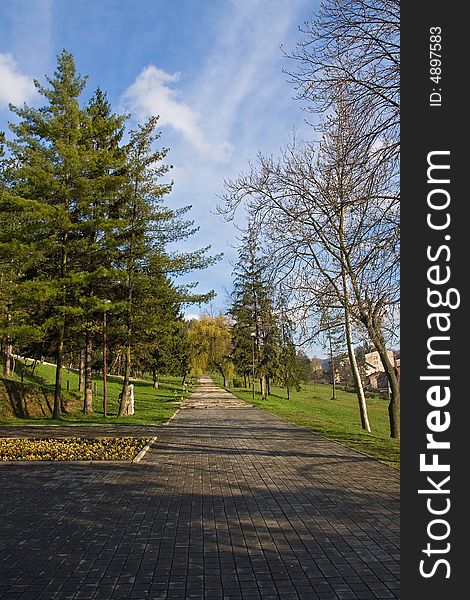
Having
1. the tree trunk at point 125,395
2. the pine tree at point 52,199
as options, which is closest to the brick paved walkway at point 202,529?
the pine tree at point 52,199

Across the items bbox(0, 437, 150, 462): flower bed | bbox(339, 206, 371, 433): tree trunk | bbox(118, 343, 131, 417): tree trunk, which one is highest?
bbox(339, 206, 371, 433): tree trunk

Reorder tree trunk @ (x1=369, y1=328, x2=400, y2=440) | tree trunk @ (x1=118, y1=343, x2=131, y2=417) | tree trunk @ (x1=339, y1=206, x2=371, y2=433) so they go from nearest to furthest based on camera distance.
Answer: tree trunk @ (x1=339, y1=206, x2=371, y2=433) < tree trunk @ (x1=369, y1=328, x2=400, y2=440) < tree trunk @ (x1=118, y1=343, x2=131, y2=417)

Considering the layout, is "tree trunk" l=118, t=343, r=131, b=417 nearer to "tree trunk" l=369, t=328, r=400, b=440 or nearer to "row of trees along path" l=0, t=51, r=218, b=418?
"row of trees along path" l=0, t=51, r=218, b=418

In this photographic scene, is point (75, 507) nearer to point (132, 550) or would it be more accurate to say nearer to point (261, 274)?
point (132, 550)

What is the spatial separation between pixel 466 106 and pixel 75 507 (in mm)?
6378

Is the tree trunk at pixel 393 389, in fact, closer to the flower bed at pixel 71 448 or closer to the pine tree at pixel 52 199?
the flower bed at pixel 71 448

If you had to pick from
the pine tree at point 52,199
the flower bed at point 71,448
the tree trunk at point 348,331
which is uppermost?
the pine tree at point 52,199

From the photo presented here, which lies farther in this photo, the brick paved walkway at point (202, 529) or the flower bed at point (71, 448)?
the flower bed at point (71, 448)

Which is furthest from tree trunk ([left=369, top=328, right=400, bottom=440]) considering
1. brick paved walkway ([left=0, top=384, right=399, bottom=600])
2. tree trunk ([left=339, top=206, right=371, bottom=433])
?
brick paved walkway ([left=0, top=384, right=399, bottom=600])

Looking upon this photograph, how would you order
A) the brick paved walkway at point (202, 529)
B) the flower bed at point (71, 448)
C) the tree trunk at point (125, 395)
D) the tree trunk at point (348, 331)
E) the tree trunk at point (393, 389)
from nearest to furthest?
the brick paved walkway at point (202, 529) → the flower bed at point (71, 448) → the tree trunk at point (348, 331) → the tree trunk at point (393, 389) → the tree trunk at point (125, 395)

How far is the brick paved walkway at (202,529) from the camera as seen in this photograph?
4.41m

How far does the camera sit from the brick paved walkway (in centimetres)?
441

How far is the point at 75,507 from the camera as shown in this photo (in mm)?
7000

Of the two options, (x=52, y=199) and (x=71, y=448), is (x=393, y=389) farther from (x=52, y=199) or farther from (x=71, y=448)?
(x=52, y=199)
